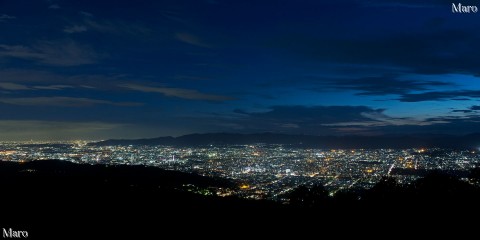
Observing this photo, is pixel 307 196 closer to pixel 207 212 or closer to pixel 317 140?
A: pixel 207 212

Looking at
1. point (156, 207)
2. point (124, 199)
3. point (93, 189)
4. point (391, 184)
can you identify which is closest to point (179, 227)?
point (156, 207)

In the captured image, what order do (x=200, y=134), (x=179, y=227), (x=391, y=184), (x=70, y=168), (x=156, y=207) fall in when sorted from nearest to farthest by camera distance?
(x=179, y=227) → (x=156, y=207) → (x=391, y=184) → (x=70, y=168) → (x=200, y=134)

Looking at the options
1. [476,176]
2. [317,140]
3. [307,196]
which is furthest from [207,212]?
[317,140]

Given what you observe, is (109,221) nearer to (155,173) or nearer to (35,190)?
(35,190)

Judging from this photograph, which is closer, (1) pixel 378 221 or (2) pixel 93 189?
(1) pixel 378 221

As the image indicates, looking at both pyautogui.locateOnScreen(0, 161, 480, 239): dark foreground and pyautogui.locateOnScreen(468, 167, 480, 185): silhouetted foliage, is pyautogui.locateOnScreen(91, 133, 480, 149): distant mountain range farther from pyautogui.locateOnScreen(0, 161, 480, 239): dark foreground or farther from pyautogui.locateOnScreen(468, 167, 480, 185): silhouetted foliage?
pyautogui.locateOnScreen(0, 161, 480, 239): dark foreground

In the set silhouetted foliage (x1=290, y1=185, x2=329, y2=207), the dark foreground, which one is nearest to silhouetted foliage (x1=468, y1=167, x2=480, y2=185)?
the dark foreground

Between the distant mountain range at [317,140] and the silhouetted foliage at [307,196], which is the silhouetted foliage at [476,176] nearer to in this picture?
the silhouetted foliage at [307,196]

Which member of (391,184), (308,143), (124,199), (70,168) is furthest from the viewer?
(308,143)
